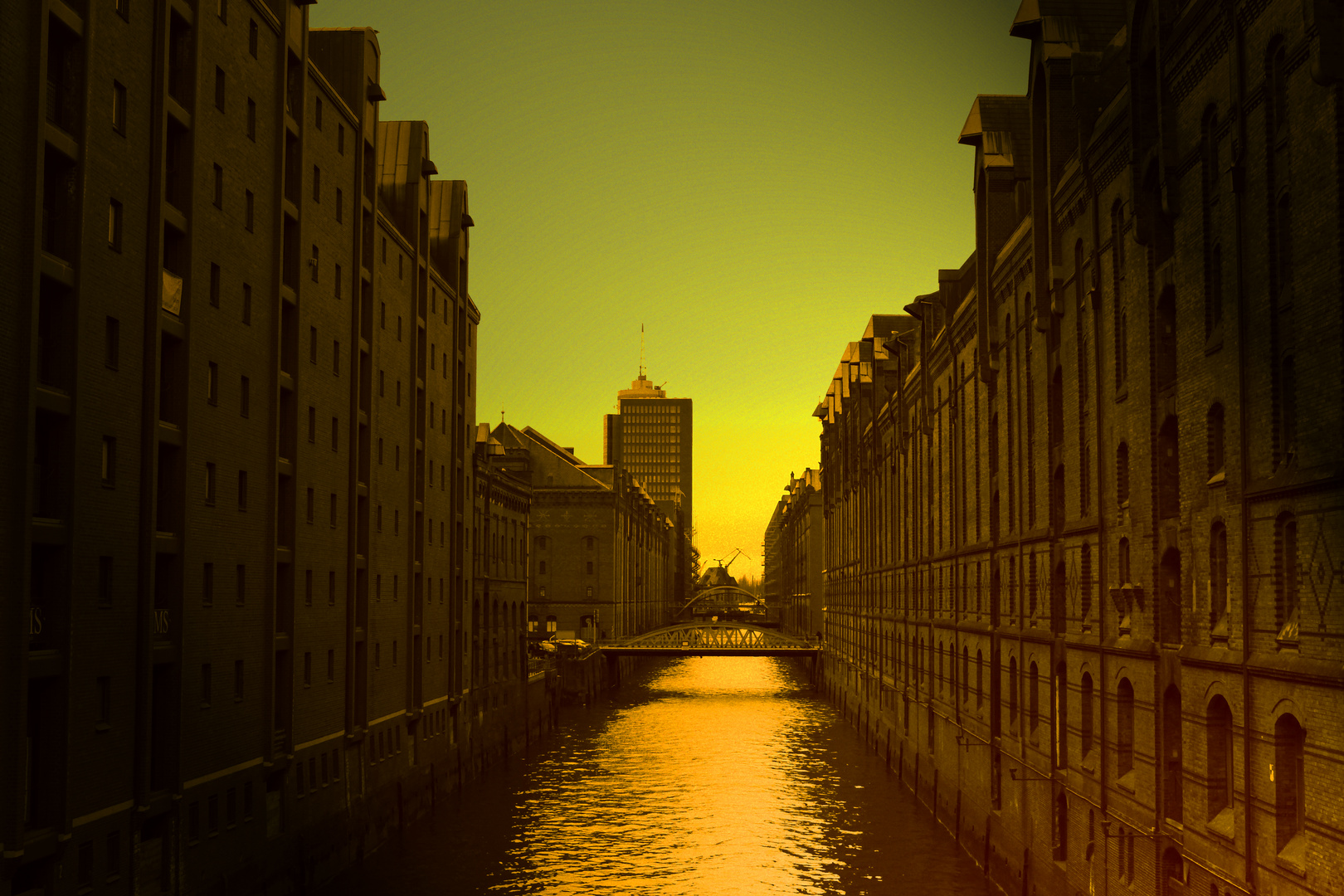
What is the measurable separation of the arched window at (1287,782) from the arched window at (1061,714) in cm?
1103

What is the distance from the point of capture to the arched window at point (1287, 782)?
16.0 metres

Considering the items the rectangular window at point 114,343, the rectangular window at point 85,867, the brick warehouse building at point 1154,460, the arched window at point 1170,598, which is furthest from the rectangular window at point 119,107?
the arched window at point 1170,598

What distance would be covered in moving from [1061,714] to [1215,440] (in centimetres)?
1084

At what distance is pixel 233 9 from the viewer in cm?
2961

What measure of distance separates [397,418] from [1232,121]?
104 feet

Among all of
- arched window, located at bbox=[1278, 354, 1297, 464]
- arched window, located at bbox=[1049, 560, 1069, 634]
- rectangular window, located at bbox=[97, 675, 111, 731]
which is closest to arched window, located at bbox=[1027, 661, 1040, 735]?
arched window, located at bbox=[1049, 560, 1069, 634]

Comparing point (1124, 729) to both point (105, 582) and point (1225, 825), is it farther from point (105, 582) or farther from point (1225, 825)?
point (105, 582)

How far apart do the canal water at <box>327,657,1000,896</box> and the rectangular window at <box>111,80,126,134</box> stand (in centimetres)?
1930

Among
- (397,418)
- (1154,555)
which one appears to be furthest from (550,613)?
(1154,555)

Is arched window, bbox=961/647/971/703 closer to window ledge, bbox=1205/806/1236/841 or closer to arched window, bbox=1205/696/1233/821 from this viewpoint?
arched window, bbox=1205/696/1233/821

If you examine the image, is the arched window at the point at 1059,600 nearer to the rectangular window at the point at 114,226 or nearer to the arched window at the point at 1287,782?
the arched window at the point at 1287,782

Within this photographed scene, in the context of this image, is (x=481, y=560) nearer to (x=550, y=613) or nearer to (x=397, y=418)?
(x=397, y=418)

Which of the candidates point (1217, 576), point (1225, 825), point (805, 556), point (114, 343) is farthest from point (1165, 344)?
point (805, 556)

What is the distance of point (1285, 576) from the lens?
639 inches
